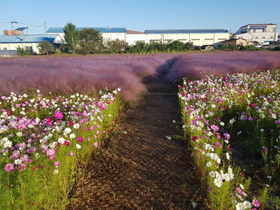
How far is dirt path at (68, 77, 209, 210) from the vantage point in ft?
7.48

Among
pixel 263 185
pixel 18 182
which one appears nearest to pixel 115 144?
pixel 18 182

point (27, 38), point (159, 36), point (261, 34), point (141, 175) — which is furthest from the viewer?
point (261, 34)

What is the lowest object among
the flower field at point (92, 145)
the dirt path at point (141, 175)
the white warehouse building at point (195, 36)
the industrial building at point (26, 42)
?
the dirt path at point (141, 175)

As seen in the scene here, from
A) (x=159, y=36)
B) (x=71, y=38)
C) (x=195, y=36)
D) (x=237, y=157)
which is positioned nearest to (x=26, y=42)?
(x=71, y=38)

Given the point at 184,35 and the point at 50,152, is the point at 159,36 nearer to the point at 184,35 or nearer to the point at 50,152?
the point at 184,35

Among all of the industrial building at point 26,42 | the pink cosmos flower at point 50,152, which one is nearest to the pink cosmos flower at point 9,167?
the pink cosmos flower at point 50,152

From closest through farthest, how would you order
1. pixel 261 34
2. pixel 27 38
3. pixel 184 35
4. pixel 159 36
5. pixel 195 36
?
pixel 27 38, pixel 159 36, pixel 184 35, pixel 195 36, pixel 261 34

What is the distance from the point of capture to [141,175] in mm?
2736

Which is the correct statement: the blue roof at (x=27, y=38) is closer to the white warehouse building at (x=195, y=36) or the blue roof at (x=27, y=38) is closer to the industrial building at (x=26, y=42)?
the industrial building at (x=26, y=42)

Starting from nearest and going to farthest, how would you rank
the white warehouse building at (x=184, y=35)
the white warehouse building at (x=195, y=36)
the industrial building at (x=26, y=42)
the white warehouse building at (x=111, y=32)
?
1. the industrial building at (x=26, y=42)
2. the white warehouse building at (x=111, y=32)
3. the white warehouse building at (x=184, y=35)
4. the white warehouse building at (x=195, y=36)

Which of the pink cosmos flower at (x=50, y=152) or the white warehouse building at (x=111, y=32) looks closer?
the pink cosmos flower at (x=50, y=152)

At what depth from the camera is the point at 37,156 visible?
2.21 m

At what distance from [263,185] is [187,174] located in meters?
Answer: 0.79

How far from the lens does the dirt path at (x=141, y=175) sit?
2.28 meters
